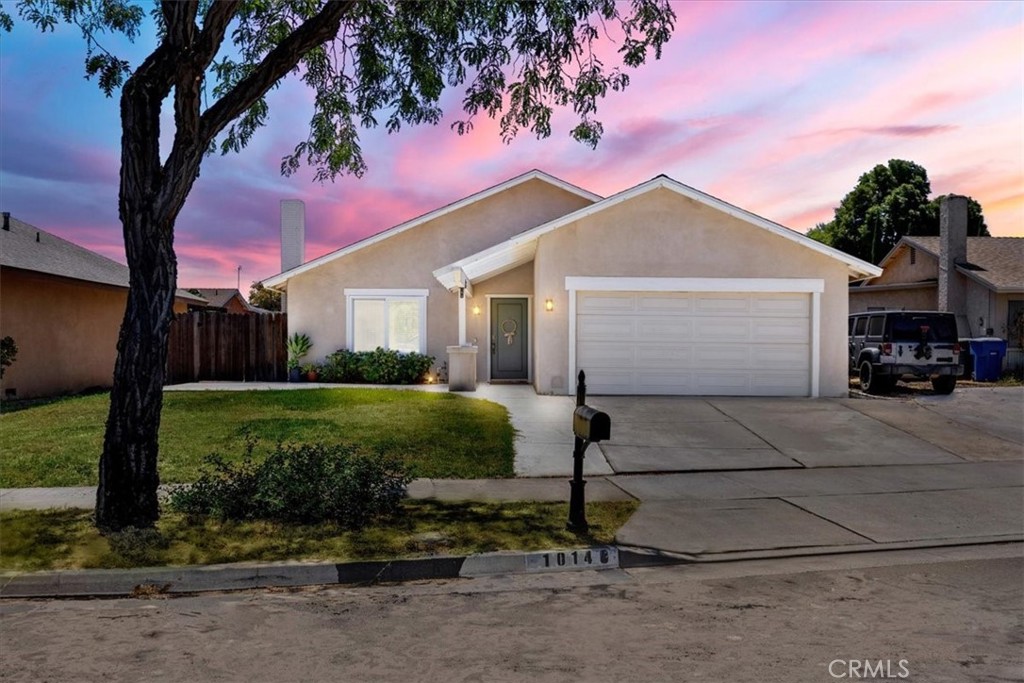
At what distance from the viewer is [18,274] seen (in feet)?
50.7

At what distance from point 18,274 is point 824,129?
1812 cm

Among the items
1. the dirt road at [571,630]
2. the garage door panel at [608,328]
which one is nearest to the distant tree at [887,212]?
the garage door panel at [608,328]

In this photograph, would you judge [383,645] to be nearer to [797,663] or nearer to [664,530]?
[797,663]

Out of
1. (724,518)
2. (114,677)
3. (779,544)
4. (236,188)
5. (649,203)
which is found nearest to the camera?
(114,677)

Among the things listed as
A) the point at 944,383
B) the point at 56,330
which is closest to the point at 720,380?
the point at 944,383

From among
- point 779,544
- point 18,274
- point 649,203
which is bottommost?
point 779,544

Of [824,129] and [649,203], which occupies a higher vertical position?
[824,129]

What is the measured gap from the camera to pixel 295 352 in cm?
1831

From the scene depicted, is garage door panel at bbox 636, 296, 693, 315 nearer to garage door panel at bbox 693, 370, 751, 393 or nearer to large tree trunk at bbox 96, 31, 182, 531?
garage door panel at bbox 693, 370, 751, 393

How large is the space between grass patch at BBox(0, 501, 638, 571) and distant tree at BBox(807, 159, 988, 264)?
40.3 metres

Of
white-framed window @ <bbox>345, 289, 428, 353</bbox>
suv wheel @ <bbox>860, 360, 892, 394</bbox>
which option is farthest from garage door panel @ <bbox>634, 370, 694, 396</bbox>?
white-framed window @ <bbox>345, 289, 428, 353</bbox>

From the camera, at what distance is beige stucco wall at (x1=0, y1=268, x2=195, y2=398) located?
15609 mm

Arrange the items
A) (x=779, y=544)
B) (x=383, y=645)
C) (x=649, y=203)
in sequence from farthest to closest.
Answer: (x=649, y=203) → (x=779, y=544) → (x=383, y=645)

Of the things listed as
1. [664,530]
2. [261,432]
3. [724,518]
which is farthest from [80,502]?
[724,518]
